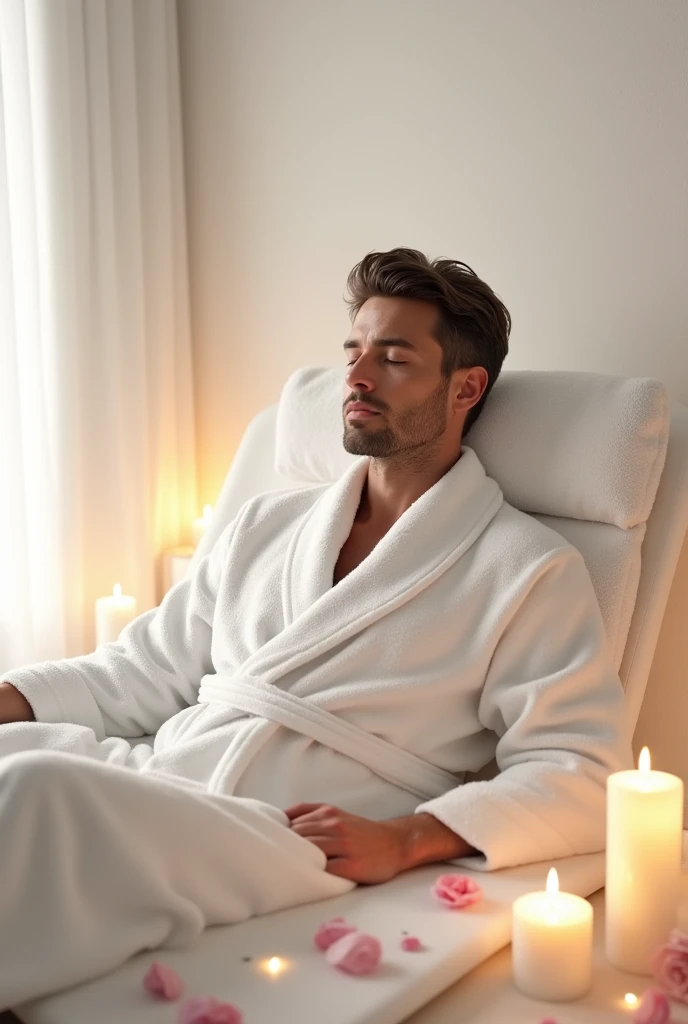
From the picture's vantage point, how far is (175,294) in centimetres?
300

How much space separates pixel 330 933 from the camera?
134cm

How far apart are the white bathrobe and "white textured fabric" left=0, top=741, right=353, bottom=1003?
0.47 feet

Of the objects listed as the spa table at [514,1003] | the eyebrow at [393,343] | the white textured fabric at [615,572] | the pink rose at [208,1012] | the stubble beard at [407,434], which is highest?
the eyebrow at [393,343]

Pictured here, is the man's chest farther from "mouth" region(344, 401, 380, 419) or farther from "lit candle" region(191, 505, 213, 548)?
"lit candle" region(191, 505, 213, 548)

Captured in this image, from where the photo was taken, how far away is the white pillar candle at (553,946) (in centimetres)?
129

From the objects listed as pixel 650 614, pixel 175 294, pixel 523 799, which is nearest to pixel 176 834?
pixel 523 799

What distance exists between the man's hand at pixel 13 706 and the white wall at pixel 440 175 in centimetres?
113

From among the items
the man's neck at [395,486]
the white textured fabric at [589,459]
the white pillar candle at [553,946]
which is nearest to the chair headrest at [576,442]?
the white textured fabric at [589,459]

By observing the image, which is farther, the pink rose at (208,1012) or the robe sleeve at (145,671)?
the robe sleeve at (145,671)

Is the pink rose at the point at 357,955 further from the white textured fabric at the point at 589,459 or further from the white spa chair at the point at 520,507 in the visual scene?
the white textured fabric at the point at 589,459

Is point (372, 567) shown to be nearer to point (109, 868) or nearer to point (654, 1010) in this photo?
point (109, 868)

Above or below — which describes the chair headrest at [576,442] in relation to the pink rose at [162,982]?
above

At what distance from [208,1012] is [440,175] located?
1812 millimetres

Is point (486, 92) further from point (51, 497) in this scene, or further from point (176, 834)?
point (176, 834)
